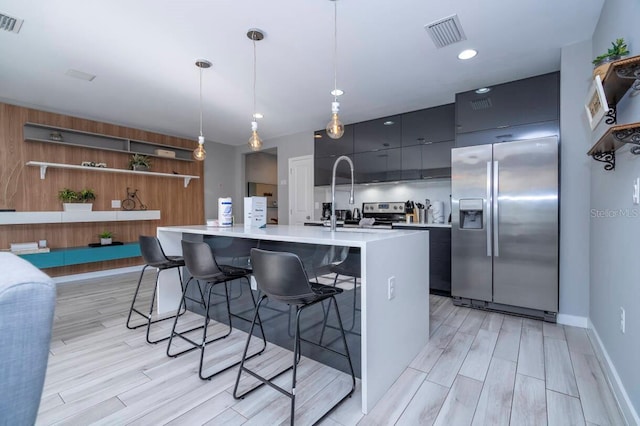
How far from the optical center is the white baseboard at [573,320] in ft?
8.91

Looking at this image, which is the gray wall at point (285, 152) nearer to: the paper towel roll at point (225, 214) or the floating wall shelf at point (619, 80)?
the paper towel roll at point (225, 214)

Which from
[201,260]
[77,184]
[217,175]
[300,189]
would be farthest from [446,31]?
[77,184]

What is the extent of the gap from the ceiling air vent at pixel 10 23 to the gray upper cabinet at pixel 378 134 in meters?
3.87

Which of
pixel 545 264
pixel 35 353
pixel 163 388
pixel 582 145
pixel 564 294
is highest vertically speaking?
pixel 582 145

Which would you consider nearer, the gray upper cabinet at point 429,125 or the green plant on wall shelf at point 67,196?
the gray upper cabinet at point 429,125

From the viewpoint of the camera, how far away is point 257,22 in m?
2.36

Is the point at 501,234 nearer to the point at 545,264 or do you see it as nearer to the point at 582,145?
the point at 545,264

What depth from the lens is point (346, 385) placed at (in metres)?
1.87

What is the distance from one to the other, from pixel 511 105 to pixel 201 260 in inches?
135

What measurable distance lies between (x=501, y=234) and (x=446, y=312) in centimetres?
100

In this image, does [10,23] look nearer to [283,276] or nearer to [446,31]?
[283,276]

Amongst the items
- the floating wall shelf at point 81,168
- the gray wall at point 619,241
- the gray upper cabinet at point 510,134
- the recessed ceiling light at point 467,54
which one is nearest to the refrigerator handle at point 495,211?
the gray upper cabinet at point 510,134

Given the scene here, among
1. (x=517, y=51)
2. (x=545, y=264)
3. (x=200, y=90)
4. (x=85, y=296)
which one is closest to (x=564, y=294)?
(x=545, y=264)

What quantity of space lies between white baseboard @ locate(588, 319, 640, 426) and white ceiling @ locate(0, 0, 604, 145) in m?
2.50
